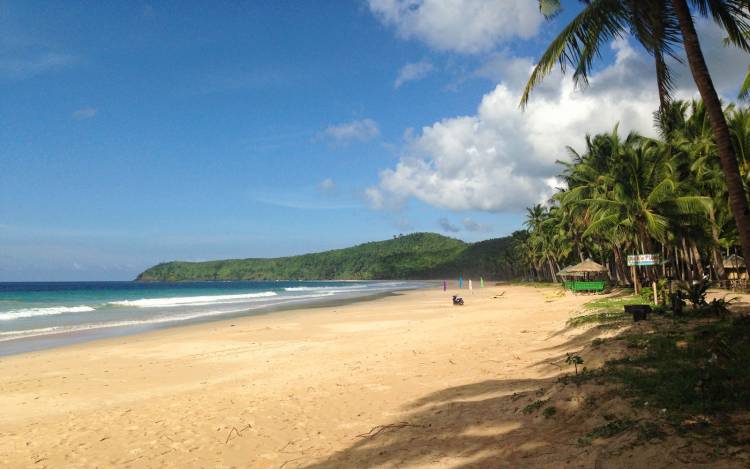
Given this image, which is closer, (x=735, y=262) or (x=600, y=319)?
(x=600, y=319)

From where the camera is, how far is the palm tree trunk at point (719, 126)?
5.50 m

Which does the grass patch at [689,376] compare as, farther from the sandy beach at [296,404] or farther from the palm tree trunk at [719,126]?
the palm tree trunk at [719,126]

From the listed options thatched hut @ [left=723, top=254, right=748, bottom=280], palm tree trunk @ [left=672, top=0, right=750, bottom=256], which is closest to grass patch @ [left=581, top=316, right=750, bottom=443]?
palm tree trunk @ [left=672, top=0, right=750, bottom=256]

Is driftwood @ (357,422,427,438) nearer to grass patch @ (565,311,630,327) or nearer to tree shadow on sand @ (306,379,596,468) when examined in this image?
tree shadow on sand @ (306,379,596,468)

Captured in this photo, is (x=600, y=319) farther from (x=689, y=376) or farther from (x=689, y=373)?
(x=689, y=376)

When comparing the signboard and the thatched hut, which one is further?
the thatched hut

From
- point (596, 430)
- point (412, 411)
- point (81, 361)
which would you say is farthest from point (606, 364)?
point (81, 361)

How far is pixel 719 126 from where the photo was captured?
228 inches

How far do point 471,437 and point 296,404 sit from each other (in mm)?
3370

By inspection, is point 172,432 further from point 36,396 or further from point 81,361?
point 81,361

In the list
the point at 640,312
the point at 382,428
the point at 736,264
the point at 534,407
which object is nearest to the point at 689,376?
the point at 534,407

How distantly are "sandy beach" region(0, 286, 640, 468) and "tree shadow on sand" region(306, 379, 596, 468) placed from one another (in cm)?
2

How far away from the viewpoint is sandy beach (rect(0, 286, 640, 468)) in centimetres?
551

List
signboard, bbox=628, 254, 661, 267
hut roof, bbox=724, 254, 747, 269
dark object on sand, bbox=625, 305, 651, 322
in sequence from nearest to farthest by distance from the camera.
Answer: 1. dark object on sand, bbox=625, 305, 651, 322
2. signboard, bbox=628, 254, 661, 267
3. hut roof, bbox=724, 254, 747, 269
